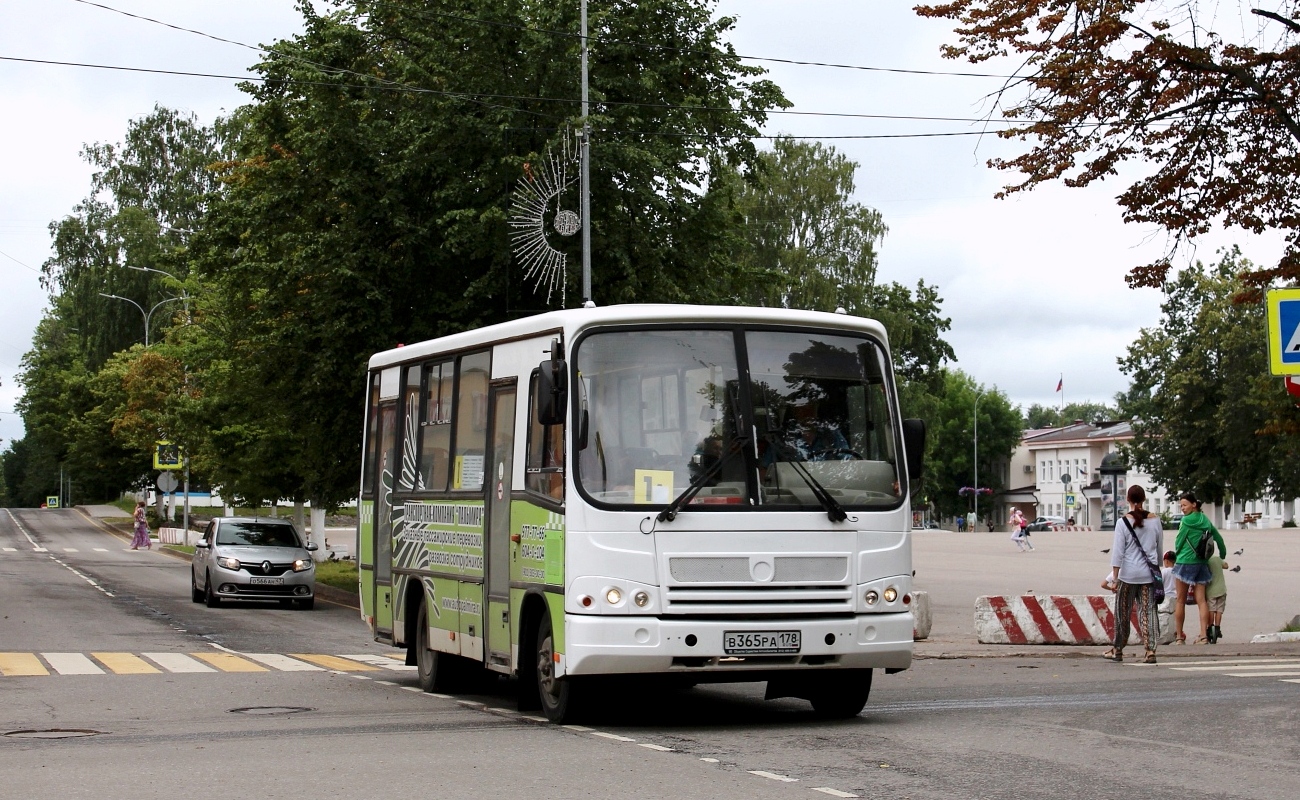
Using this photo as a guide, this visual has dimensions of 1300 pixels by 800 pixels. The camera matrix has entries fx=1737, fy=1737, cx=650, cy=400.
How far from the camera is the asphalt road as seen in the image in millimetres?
9227

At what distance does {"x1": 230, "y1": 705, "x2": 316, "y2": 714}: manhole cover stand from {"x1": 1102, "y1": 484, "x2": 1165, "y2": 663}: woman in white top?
8.29 m

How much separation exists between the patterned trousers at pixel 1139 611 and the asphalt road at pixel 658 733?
13.9 inches

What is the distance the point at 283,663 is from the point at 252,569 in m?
12.6

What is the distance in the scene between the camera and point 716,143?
3028 cm

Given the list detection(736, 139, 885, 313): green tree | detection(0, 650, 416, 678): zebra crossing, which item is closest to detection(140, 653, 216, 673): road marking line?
detection(0, 650, 416, 678): zebra crossing

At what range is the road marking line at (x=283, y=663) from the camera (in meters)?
18.2

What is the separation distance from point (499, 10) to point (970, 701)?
17.5m

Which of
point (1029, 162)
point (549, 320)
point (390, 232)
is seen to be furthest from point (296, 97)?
point (549, 320)

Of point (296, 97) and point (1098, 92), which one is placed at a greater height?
point (296, 97)

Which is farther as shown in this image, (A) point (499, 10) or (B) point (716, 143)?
(B) point (716, 143)

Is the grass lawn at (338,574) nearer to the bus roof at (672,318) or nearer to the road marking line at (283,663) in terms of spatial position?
the road marking line at (283,663)

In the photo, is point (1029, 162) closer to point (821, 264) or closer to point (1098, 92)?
point (1098, 92)

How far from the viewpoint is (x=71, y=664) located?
18.6 meters

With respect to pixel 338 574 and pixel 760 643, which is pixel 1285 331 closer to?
pixel 760 643
